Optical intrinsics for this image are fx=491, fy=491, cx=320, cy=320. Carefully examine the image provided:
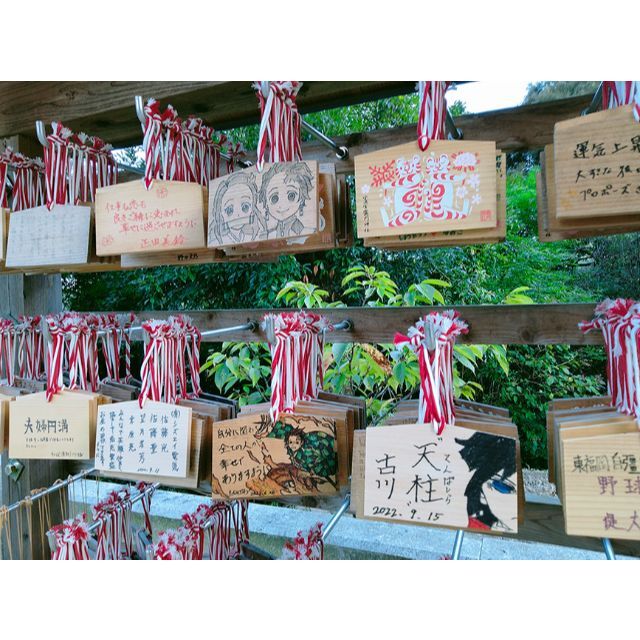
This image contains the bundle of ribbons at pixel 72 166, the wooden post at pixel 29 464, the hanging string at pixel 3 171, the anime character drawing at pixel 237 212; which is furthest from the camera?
the wooden post at pixel 29 464

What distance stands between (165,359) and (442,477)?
57 cm

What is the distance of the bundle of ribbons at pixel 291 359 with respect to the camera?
0.90 metres

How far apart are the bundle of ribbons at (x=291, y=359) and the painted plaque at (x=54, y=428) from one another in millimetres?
421

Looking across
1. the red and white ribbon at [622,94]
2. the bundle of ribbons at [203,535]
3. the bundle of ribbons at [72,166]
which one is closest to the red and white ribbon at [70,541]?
the bundle of ribbons at [203,535]

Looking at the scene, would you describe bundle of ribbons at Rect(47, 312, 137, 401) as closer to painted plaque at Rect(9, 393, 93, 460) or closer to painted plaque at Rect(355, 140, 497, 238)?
painted plaque at Rect(9, 393, 93, 460)

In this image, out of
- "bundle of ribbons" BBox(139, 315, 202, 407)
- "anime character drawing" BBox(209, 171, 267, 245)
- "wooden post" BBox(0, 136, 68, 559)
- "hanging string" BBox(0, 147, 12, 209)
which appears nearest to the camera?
"anime character drawing" BBox(209, 171, 267, 245)

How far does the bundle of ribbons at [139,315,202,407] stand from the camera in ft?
3.16

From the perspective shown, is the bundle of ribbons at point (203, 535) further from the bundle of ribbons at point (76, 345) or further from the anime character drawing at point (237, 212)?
the anime character drawing at point (237, 212)

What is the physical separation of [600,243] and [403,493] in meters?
4.18

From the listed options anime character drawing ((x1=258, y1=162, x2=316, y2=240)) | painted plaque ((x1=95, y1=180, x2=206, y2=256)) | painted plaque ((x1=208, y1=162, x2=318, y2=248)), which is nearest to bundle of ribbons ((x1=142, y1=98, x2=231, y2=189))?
painted plaque ((x1=95, y1=180, x2=206, y2=256))

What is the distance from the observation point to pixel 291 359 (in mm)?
913

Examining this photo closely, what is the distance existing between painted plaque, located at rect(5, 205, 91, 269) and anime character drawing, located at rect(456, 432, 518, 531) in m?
0.84

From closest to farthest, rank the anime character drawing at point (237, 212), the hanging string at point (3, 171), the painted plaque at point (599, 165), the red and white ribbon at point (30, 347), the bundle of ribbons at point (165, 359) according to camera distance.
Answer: the painted plaque at point (599, 165)
the anime character drawing at point (237, 212)
the bundle of ribbons at point (165, 359)
the hanging string at point (3, 171)
the red and white ribbon at point (30, 347)

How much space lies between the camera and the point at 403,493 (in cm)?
74
